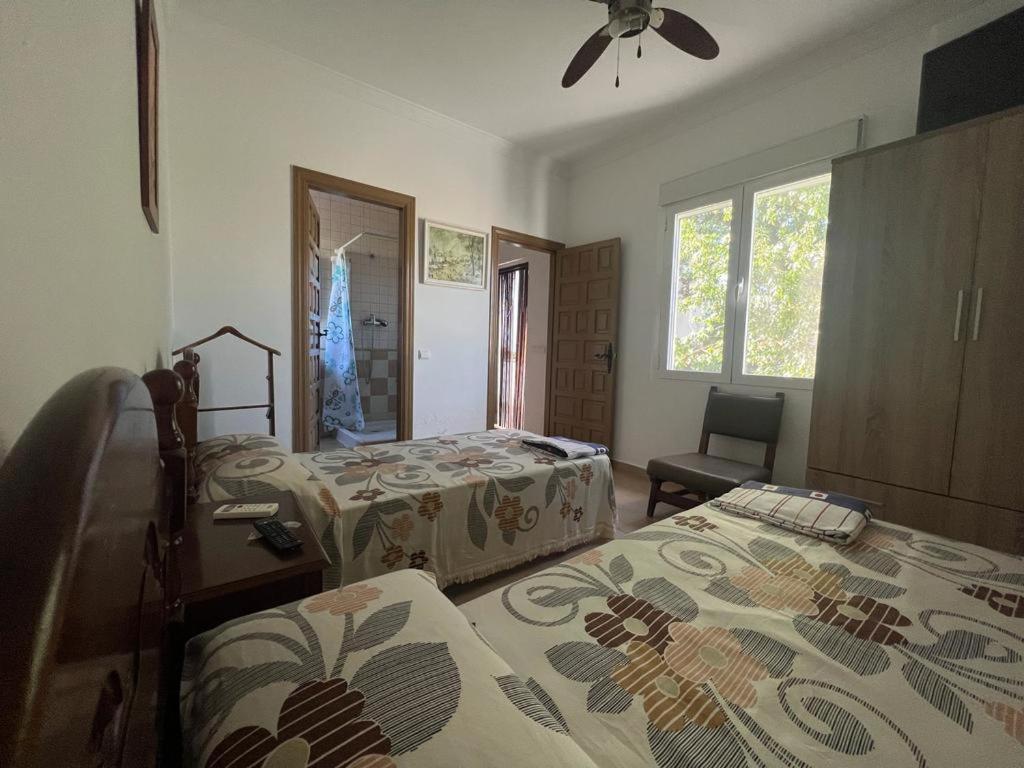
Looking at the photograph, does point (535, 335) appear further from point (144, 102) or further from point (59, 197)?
point (59, 197)

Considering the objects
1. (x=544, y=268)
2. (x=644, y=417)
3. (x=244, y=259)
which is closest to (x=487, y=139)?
(x=544, y=268)

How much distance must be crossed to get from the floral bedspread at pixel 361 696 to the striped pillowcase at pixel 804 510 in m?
1.08

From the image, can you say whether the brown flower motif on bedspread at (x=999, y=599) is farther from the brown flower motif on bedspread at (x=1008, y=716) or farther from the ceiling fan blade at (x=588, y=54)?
the ceiling fan blade at (x=588, y=54)

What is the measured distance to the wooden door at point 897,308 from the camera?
73.5 inches

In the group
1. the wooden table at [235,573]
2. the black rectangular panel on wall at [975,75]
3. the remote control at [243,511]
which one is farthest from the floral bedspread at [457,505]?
the black rectangular panel on wall at [975,75]

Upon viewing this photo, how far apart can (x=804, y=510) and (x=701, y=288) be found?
2.36 meters

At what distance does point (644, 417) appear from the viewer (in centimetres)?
379

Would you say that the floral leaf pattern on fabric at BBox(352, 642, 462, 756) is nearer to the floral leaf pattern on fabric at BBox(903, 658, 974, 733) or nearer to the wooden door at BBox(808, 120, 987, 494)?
the floral leaf pattern on fabric at BBox(903, 658, 974, 733)

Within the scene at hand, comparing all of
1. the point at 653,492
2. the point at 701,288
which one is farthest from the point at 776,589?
the point at 701,288

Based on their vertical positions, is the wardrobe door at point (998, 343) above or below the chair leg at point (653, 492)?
above

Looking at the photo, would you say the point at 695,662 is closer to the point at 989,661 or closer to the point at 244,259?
the point at 989,661

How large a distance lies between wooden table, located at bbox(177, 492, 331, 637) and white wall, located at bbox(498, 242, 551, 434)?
3.76 meters

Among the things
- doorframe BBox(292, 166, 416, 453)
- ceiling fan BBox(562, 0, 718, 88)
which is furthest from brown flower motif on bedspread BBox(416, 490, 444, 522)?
ceiling fan BBox(562, 0, 718, 88)

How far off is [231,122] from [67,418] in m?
3.26
